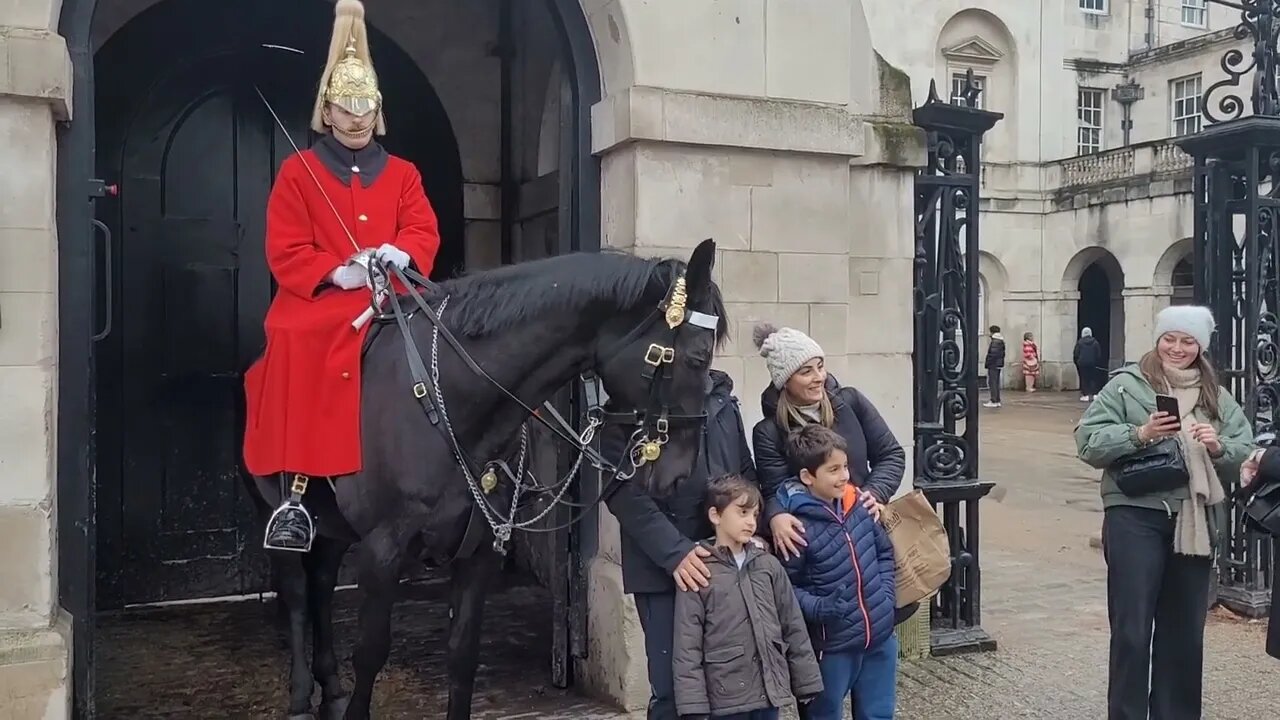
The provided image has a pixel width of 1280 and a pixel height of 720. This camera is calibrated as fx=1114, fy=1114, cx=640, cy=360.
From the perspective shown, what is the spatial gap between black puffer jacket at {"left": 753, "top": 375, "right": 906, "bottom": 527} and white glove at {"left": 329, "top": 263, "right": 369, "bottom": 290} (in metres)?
1.52

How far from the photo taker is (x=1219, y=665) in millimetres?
5961

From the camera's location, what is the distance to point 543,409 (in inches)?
159

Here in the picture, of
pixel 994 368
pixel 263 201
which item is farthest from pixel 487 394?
pixel 994 368

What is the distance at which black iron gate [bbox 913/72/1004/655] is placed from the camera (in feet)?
20.0

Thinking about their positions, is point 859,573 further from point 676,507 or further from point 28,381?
point 28,381

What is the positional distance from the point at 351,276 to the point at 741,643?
190 centimetres

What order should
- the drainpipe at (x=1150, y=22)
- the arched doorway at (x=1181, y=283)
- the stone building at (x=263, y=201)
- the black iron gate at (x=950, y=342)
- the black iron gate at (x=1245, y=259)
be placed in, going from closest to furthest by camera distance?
the stone building at (x=263, y=201), the black iron gate at (x=950, y=342), the black iron gate at (x=1245, y=259), the arched doorway at (x=1181, y=283), the drainpipe at (x=1150, y=22)

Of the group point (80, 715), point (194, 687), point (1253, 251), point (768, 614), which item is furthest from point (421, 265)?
point (1253, 251)

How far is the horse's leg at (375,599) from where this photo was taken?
3.81 metres

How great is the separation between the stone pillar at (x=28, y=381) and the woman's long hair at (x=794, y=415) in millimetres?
2641

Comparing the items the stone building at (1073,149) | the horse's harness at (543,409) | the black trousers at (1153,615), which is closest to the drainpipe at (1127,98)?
the stone building at (1073,149)

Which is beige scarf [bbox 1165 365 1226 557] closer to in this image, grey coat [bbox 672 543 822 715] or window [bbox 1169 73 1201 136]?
grey coat [bbox 672 543 822 715]

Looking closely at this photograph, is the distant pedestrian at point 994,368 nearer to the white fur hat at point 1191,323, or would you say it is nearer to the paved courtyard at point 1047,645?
the paved courtyard at point 1047,645

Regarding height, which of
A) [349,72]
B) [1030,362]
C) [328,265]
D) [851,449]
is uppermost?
[349,72]
